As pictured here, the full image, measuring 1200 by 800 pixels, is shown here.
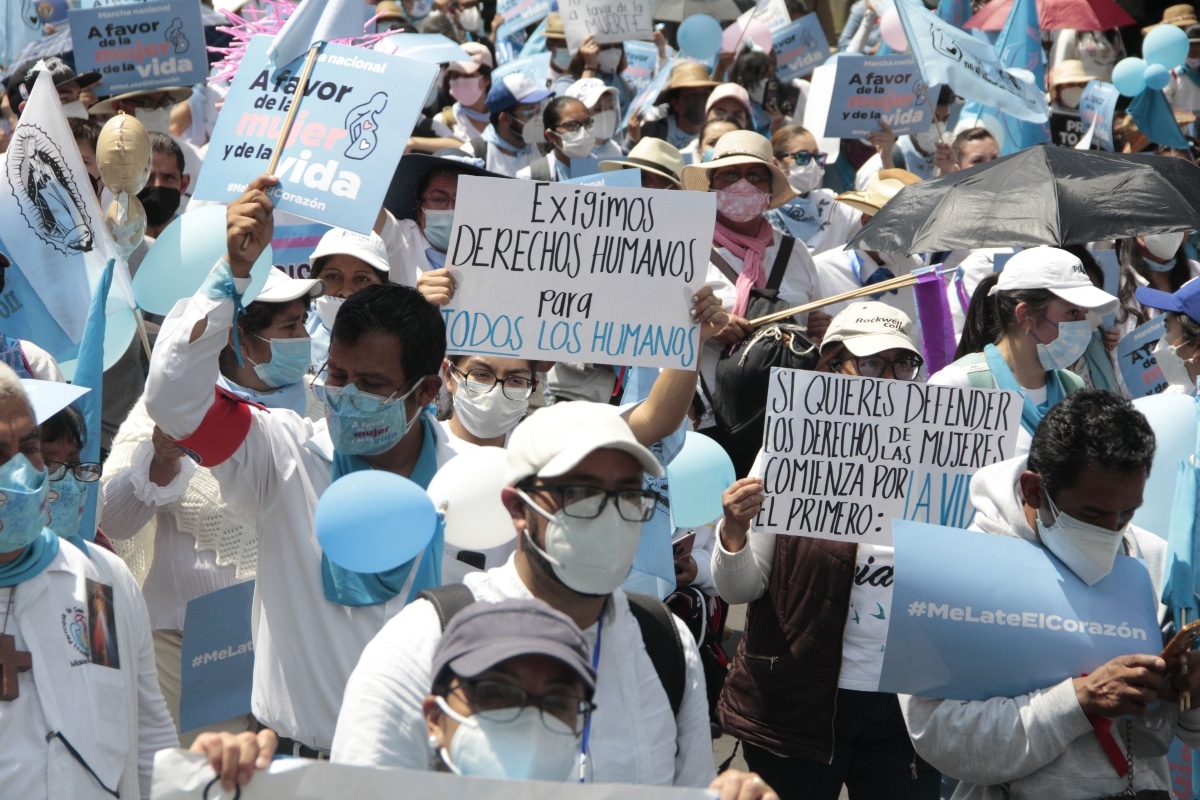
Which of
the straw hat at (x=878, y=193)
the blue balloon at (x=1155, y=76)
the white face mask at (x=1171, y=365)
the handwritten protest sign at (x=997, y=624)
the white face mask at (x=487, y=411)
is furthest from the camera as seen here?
the blue balloon at (x=1155, y=76)

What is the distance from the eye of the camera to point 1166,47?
11836mm

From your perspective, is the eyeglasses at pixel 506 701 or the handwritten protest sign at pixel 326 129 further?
the handwritten protest sign at pixel 326 129

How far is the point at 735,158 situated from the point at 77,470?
3829 mm

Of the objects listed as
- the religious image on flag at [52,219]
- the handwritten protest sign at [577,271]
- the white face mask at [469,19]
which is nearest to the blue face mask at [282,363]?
the religious image on flag at [52,219]

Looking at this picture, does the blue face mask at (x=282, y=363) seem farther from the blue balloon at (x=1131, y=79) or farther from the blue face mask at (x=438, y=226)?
the blue balloon at (x=1131, y=79)

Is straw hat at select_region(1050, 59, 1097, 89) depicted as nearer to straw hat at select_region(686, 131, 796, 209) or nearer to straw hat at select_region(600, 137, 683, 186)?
straw hat at select_region(600, 137, 683, 186)

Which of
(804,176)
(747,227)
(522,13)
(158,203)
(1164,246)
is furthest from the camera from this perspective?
(522,13)

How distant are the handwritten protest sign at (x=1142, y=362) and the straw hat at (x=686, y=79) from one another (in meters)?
5.05

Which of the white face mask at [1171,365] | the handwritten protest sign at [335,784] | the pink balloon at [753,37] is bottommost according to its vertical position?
the pink balloon at [753,37]

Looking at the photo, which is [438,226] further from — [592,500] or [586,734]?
[586,734]

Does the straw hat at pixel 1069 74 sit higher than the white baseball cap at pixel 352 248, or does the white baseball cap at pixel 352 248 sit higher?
the white baseball cap at pixel 352 248

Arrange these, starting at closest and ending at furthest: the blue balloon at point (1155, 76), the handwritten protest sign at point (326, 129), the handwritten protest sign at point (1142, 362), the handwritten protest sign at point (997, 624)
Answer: the handwritten protest sign at point (997, 624), the handwritten protest sign at point (326, 129), the handwritten protest sign at point (1142, 362), the blue balloon at point (1155, 76)

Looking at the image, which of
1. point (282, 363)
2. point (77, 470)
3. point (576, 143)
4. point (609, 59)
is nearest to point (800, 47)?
point (609, 59)

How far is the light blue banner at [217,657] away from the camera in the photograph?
3941mm
